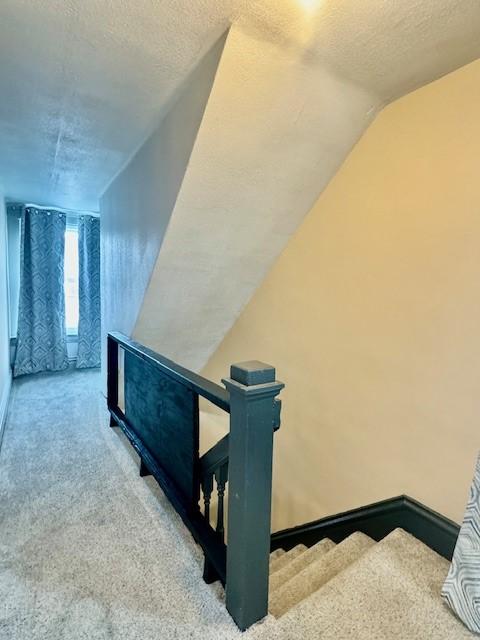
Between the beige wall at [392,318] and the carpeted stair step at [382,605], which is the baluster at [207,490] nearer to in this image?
the carpeted stair step at [382,605]

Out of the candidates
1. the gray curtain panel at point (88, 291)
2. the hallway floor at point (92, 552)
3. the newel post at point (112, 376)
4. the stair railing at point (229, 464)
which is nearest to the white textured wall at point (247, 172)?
the newel post at point (112, 376)

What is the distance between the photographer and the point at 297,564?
1787mm

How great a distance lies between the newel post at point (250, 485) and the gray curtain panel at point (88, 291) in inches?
163

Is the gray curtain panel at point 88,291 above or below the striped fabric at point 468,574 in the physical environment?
above

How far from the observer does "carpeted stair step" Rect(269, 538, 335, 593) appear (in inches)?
64.6

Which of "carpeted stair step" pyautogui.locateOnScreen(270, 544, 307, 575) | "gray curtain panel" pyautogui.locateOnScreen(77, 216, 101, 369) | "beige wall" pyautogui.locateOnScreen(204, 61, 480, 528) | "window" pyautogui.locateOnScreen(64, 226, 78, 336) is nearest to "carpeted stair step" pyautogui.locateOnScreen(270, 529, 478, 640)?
"beige wall" pyautogui.locateOnScreen(204, 61, 480, 528)

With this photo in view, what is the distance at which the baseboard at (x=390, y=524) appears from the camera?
1.47 metres

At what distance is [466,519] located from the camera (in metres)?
1.22

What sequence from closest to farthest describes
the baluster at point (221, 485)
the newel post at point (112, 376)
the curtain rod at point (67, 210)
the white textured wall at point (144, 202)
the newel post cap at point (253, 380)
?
1. the newel post cap at point (253, 380)
2. the baluster at point (221, 485)
3. the white textured wall at point (144, 202)
4. the newel post at point (112, 376)
5. the curtain rod at point (67, 210)

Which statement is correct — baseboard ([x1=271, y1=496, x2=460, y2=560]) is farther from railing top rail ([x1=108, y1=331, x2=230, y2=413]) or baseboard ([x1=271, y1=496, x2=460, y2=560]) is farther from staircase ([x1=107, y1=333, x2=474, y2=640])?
railing top rail ([x1=108, y1=331, x2=230, y2=413])

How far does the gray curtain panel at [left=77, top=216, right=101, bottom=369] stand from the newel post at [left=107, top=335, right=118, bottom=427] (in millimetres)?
2079

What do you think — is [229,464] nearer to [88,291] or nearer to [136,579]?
[136,579]

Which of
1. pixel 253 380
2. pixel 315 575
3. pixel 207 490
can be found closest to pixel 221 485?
pixel 207 490

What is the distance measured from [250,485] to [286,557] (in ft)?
4.63
